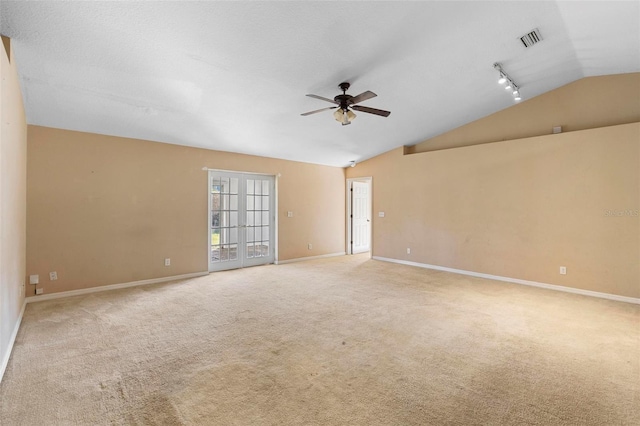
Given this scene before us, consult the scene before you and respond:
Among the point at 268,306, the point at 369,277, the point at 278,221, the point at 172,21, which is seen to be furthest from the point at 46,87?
the point at 369,277

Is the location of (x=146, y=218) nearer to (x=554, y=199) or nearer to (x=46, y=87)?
(x=46, y=87)

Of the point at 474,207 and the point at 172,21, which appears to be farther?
the point at 474,207

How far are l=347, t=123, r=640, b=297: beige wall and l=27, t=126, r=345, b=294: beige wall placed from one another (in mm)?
3884

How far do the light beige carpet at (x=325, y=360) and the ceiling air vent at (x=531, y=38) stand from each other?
3437 millimetres

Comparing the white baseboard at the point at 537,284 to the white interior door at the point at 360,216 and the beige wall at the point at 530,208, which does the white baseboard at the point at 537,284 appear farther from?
the white interior door at the point at 360,216

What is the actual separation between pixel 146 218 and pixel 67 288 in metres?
1.48

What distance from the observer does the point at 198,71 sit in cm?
331

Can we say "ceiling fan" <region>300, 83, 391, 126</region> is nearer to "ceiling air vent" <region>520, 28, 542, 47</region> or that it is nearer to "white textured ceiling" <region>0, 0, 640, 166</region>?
"white textured ceiling" <region>0, 0, 640, 166</region>

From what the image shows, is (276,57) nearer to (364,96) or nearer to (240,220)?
(364,96)

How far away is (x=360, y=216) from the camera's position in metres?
8.57

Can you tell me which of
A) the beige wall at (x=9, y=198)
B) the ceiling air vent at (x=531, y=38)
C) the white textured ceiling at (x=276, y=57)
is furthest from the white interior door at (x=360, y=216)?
the beige wall at (x=9, y=198)

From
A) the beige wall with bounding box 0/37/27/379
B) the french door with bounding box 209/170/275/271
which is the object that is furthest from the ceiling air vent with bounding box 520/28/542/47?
the beige wall with bounding box 0/37/27/379

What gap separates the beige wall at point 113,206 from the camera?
164 inches

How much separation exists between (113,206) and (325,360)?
433cm
